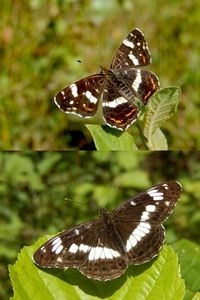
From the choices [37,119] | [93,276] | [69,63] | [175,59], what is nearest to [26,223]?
[37,119]

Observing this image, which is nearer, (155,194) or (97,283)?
(97,283)

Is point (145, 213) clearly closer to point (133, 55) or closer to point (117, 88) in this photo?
point (117, 88)

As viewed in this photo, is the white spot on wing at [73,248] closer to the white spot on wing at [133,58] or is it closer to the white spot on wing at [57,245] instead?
the white spot on wing at [57,245]

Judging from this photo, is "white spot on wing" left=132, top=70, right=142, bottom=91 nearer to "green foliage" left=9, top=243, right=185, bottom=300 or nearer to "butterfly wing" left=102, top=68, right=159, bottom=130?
"butterfly wing" left=102, top=68, right=159, bottom=130

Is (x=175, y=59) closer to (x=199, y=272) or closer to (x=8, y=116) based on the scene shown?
(x=8, y=116)

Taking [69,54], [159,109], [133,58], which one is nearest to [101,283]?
[159,109]
